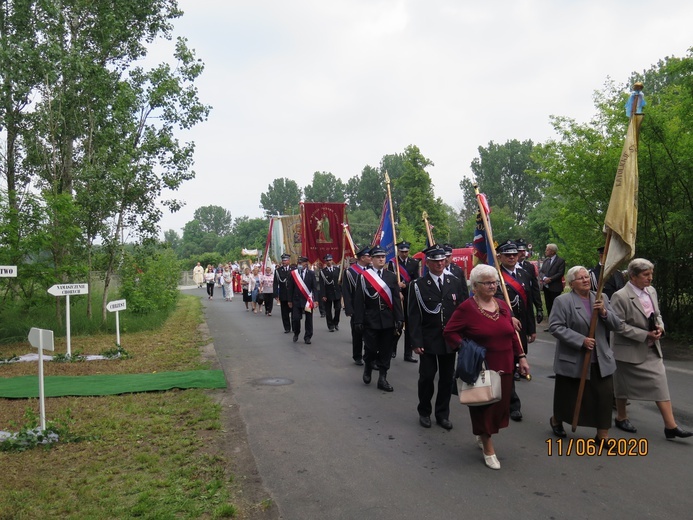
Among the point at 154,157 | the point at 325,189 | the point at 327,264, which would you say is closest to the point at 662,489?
the point at 327,264

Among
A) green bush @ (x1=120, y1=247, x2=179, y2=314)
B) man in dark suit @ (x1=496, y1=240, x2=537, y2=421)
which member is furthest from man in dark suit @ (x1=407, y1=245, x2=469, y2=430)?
green bush @ (x1=120, y1=247, x2=179, y2=314)

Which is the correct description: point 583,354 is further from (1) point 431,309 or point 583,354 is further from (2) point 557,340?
(1) point 431,309

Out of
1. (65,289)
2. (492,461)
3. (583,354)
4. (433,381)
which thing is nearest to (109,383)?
(65,289)

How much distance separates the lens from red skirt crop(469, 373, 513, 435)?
4914 millimetres

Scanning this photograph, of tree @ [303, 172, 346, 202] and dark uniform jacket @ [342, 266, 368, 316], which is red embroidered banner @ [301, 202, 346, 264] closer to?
dark uniform jacket @ [342, 266, 368, 316]

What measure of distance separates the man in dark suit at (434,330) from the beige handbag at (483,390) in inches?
48.9

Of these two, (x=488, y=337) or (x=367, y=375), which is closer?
(x=488, y=337)

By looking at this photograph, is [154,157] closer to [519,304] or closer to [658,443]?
[519,304]

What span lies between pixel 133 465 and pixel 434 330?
3.19 meters

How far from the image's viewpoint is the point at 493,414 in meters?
4.95

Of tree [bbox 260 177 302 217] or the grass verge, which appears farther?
tree [bbox 260 177 302 217]

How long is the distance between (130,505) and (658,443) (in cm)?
465
